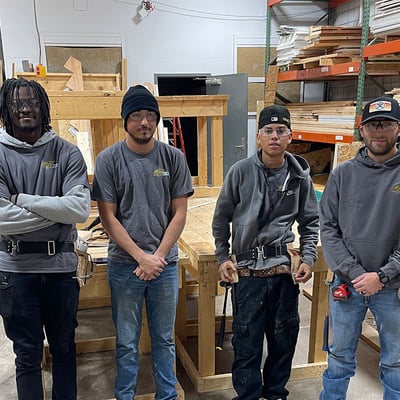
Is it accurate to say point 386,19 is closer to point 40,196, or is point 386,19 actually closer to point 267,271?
point 267,271

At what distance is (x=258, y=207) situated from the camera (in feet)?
6.41

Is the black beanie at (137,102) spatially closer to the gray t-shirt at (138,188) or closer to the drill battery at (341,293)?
the gray t-shirt at (138,188)

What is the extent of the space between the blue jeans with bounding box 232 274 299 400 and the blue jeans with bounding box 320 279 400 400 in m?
0.21

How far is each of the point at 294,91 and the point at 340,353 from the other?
16.9 feet

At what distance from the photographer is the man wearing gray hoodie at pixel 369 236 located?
176 centimetres

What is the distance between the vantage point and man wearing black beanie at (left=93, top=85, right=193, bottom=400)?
182 centimetres

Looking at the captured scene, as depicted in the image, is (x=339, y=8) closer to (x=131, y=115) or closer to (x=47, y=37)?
(x=47, y=37)

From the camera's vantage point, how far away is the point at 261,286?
1979mm

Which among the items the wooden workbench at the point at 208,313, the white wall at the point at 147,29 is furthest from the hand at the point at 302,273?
the white wall at the point at 147,29

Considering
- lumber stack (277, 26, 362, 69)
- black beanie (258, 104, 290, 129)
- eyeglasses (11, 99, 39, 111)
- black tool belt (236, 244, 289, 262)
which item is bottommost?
black tool belt (236, 244, 289, 262)

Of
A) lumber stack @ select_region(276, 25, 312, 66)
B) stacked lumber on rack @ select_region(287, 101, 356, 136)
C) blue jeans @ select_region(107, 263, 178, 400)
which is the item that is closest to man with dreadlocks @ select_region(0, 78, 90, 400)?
blue jeans @ select_region(107, 263, 178, 400)

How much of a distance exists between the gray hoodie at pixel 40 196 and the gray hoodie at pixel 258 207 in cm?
65

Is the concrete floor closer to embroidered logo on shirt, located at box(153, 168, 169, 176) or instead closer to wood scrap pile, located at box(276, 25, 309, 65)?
embroidered logo on shirt, located at box(153, 168, 169, 176)

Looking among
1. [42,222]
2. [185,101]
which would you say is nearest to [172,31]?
[185,101]
